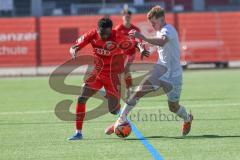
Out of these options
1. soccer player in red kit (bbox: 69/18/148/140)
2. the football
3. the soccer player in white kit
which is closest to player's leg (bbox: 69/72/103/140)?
soccer player in red kit (bbox: 69/18/148/140)

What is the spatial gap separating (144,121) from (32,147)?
349cm

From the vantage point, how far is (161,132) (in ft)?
38.4

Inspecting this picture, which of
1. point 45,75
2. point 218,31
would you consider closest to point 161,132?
point 45,75

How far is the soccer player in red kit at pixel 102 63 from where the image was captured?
Result: 37.2ft

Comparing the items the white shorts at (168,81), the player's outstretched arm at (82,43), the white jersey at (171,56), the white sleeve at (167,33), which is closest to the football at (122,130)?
the white shorts at (168,81)

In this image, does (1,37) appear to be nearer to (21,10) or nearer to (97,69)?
(21,10)

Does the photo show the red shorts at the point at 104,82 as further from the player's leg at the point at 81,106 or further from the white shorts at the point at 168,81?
the white shorts at the point at 168,81

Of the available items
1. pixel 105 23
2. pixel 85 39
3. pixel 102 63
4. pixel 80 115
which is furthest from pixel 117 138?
pixel 105 23

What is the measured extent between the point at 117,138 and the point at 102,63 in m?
1.35

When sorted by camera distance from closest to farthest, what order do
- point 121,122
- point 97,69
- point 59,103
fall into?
1. point 121,122
2. point 97,69
3. point 59,103

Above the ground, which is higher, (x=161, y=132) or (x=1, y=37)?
(x=161, y=132)

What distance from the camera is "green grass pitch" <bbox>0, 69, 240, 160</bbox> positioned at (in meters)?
9.55

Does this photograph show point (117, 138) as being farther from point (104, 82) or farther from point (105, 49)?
point (105, 49)

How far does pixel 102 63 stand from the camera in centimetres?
1189
